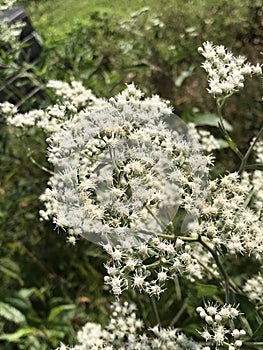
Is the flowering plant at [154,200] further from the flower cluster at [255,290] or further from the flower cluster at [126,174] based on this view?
the flower cluster at [255,290]

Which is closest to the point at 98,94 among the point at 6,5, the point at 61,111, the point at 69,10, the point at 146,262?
the point at 6,5

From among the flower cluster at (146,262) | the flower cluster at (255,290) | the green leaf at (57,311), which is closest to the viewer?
the flower cluster at (146,262)

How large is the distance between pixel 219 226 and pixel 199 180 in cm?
10

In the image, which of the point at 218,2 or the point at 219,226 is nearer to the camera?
the point at 219,226

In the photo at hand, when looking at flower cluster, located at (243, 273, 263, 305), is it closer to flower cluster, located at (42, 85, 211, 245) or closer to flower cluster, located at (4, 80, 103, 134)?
flower cluster, located at (42, 85, 211, 245)

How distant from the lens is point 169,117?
4.41 feet

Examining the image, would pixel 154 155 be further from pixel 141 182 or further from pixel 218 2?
pixel 218 2

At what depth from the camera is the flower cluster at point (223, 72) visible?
1240mm

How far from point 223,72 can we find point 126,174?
1.00 feet

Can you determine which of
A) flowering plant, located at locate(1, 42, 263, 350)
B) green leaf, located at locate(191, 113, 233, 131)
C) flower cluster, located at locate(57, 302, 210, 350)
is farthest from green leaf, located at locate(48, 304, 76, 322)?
green leaf, located at locate(191, 113, 233, 131)

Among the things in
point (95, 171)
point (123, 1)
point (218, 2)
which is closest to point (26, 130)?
point (95, 171)

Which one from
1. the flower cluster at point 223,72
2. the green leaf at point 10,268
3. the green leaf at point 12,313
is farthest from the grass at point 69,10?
the flower cluster at point 223,72

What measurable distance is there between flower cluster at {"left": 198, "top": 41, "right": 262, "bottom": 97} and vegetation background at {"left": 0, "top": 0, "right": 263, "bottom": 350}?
746 mm

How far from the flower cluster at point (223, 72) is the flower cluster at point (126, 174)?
121 millimetres
